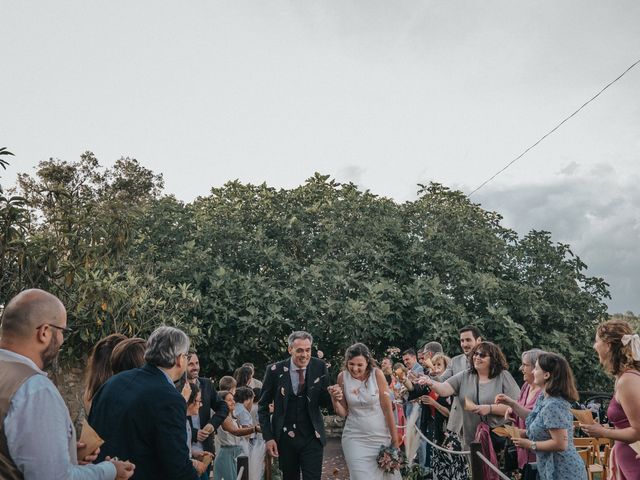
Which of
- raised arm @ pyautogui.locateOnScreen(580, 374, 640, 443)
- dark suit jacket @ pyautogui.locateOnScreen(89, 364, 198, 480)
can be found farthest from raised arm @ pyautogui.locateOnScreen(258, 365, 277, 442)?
raised arm @ pyautogui.locateOnScreen(580, 374, 640, 443)

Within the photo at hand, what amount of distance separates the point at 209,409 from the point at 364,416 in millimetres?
1751

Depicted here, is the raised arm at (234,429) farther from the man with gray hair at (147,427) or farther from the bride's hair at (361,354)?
the man with gray hair at (147,427)

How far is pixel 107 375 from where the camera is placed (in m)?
4.39

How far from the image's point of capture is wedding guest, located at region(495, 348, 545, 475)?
5731 mm

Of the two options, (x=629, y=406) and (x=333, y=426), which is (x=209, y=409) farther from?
(x=333, y=426)

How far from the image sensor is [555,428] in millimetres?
4984

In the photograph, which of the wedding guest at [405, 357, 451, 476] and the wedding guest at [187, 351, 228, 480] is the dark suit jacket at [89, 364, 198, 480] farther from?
the wedding guest at [405, 357, 451, 476]

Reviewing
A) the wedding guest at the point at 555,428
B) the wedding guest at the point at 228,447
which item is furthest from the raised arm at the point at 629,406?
the wedding guest at the point at 228,447

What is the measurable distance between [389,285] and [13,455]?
1279cm

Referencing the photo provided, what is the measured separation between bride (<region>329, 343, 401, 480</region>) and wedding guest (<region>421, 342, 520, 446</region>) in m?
0.57

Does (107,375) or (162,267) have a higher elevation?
(162,267)

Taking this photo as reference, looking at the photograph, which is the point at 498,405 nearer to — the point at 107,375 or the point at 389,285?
the point at 107,375

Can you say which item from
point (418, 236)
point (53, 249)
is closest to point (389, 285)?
point (418, 236)

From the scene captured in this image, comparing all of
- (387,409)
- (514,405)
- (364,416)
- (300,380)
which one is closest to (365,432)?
(364,416)
